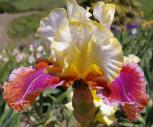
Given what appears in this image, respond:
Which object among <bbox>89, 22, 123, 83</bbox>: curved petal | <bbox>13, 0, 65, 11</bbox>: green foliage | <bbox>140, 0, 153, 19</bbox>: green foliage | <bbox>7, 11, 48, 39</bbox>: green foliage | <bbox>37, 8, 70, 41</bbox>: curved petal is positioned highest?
<bbox>37, 8, 70, 41</bbox>: curved petal

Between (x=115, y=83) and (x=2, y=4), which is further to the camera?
(x=2, y=4)

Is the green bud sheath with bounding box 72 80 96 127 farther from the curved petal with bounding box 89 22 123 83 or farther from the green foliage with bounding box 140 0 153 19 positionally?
the green foliage with bounding box 140 0 153 19

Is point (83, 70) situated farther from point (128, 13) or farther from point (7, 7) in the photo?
point (7, 7)

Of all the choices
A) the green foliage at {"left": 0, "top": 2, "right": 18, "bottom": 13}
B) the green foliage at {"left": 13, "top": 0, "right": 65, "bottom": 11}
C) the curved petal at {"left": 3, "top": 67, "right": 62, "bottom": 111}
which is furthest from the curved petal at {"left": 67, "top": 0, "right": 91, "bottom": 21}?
the green foliage at {"left": 0, "top": 2, "right": 18, "bottom": 13}

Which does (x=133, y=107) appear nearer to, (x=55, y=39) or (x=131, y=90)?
(x=131, y=90)

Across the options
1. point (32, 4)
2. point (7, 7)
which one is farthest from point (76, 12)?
point (32, 4)

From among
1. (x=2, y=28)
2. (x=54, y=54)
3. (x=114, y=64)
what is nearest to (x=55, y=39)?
(x=54, y=54)

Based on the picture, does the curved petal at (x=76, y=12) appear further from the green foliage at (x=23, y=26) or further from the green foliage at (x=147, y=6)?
the green foliage at (x=23, y=26)
